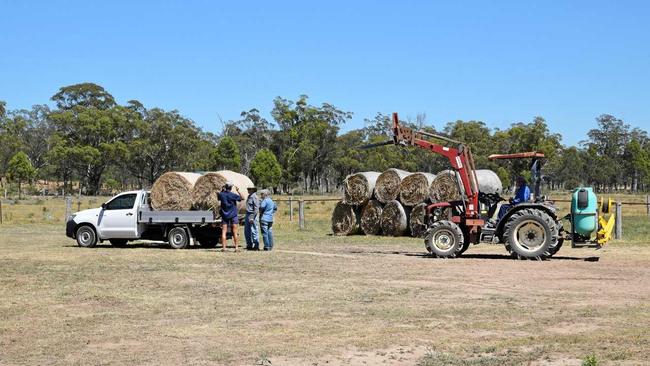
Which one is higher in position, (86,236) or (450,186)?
(450,186)

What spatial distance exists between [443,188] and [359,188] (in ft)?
10.3

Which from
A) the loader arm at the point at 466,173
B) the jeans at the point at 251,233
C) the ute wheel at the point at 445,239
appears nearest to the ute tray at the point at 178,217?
the jeans at the point at 251,233

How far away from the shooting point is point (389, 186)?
27016mm

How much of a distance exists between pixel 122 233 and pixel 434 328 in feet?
46.2

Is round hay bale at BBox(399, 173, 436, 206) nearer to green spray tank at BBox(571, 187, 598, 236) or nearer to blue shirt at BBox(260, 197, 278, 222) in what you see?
blue shirt at BBox(260, 197, 278, 222)

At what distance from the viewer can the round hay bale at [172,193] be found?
2264cm

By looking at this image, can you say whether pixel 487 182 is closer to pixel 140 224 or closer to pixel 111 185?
pixel 140 224

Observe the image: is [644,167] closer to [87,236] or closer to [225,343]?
[87,236]

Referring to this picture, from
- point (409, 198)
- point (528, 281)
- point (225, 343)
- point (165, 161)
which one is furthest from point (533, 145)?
point (225, 343)

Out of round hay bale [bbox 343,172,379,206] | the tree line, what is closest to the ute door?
round hay bale [bbox 343,172,379,206]

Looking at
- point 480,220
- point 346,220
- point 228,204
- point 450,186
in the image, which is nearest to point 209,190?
point 228,204

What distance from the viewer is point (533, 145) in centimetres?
8269

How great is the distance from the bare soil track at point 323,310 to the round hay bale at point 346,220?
8985 millimetres

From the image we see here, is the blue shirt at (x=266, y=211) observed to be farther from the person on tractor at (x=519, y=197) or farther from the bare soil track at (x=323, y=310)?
the person on tractor at (x=519, y=197)
